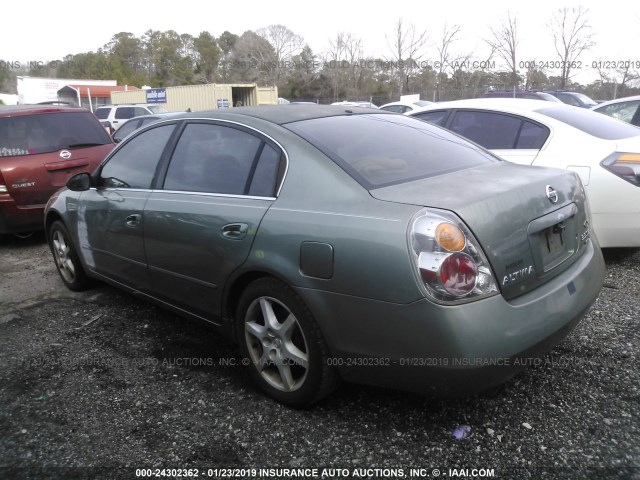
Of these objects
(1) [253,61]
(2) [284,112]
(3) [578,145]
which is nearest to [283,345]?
(2) [284,112]

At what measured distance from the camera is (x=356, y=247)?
2279mm

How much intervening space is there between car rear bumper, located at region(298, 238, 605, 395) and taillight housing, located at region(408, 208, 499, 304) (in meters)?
0.05

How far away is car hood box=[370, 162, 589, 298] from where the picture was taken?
2.25m

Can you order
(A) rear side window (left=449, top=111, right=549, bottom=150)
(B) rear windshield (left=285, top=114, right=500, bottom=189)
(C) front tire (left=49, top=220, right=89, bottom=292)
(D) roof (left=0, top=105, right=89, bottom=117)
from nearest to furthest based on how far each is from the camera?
(B) rear windshield (left=285, top=114, right=500, bottom=189) < (C) front tire (left=49, top=220, right=89, bottom=292) < (A) rear side window (left=449, top=111, right=549, bottom=150) < (D) roof (left=0, top=105, right=89, bottom=117)

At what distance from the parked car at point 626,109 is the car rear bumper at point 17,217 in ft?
26.4

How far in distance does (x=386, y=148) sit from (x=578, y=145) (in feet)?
7.89

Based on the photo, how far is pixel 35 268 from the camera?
559cm

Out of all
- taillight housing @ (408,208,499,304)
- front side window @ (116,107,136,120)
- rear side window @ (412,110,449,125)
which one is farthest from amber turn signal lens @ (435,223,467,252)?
front side window @ (116,107,136,120)

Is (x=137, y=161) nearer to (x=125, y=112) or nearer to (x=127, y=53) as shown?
(x=125, y=112)

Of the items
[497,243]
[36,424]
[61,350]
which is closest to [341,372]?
[497,243]

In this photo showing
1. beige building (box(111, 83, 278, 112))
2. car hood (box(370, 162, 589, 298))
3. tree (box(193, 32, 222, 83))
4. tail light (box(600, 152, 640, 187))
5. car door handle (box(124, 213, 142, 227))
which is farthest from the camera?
tree (box(193, 32, 222, 83))

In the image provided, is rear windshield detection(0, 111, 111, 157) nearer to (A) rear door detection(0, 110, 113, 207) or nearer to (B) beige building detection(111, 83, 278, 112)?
(A) rear door detection(0, 110, 113, 207)

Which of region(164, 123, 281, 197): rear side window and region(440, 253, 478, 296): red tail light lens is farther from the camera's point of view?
region(164, 123, 281, 197): rear side window

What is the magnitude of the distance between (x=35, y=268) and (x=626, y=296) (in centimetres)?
554
